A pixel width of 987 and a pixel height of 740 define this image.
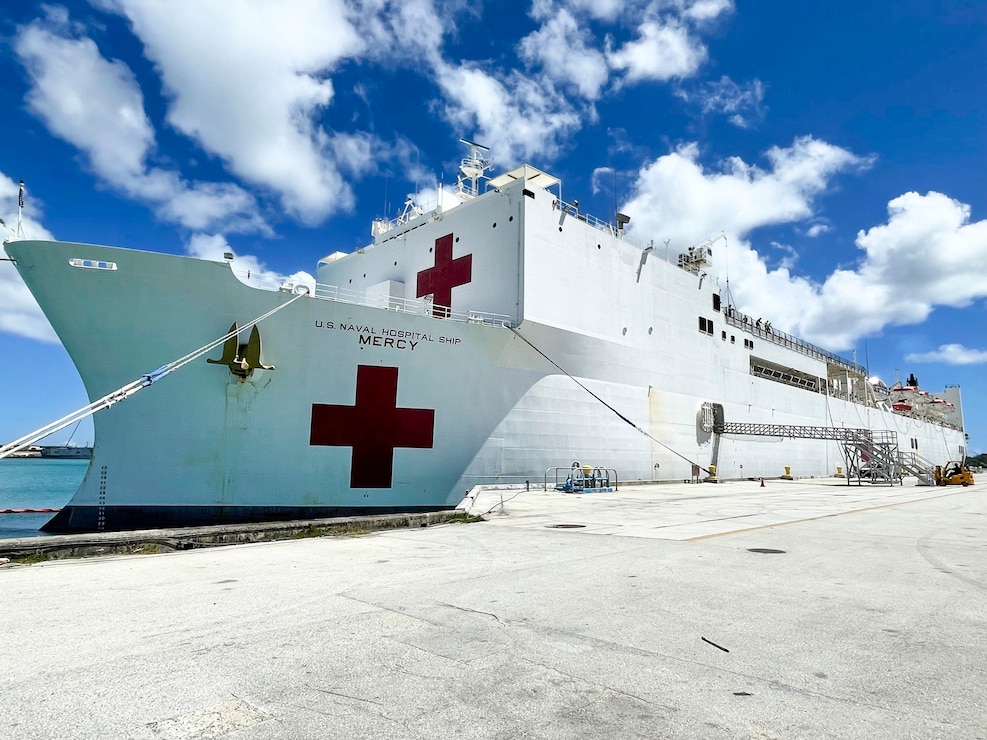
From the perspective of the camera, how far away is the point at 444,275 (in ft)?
46.2

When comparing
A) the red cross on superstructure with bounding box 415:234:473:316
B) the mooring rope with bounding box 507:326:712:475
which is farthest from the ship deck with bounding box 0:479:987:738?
the red cross on superstructure with bounding box 415:234:473:316

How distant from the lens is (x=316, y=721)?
1.84m

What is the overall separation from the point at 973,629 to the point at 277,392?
28.5 feet

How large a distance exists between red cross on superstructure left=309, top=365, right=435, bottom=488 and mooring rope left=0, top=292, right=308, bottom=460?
1627mm

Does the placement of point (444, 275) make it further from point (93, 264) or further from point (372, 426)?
point (93, 264)

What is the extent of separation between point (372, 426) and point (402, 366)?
1.18m

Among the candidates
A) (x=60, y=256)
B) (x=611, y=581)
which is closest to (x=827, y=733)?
(x=611, y=581)

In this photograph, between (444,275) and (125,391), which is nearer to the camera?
(125,391)

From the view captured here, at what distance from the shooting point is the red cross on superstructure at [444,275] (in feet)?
44.7

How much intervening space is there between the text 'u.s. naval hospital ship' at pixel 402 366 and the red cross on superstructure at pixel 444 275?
2.2 inches

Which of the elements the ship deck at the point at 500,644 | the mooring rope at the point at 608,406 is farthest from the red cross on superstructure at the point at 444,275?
the ship deck at the point at 500,644

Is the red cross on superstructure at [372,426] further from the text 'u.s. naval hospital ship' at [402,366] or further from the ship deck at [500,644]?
the ship deck at [500,644]

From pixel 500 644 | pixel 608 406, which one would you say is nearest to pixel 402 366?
pixel 608 406

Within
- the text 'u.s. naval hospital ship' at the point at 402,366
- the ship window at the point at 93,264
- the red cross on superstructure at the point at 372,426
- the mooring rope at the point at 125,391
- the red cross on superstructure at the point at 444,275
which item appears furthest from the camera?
the red cross on superstructure at the point at 444,275
